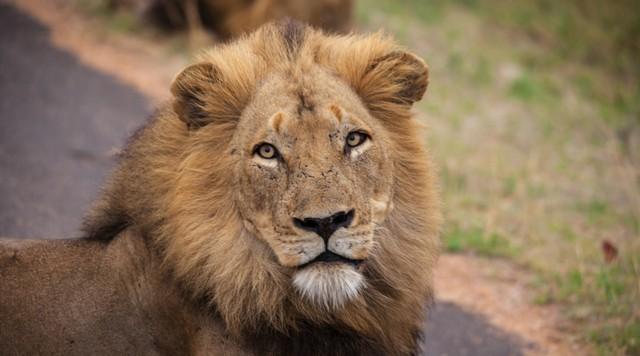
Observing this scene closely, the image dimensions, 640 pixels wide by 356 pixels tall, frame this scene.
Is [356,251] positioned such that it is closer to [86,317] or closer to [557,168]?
[86,317]

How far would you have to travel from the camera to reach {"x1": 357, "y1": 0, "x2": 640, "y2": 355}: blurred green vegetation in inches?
263

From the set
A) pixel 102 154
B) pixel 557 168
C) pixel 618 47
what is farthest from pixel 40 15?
pixel 618 47

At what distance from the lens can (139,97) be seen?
31.3ft

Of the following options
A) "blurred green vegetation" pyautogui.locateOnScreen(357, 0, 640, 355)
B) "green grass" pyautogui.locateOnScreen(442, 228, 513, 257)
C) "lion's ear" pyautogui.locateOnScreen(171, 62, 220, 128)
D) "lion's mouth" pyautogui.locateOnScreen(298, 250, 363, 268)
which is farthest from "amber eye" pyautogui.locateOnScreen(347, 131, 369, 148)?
"green grass" pyautogui.locateOnScreen(442, 228, 513, 257)

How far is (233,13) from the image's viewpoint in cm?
1061

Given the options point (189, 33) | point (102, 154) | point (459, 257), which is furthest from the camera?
point (189, 33)

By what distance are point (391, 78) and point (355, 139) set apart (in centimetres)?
46

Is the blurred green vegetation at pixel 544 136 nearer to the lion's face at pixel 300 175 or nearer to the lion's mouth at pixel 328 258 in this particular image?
the lion's face at pixel 300 175

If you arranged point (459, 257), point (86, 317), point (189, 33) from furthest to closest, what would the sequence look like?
point (189, 33), point (459, 257), point (86, 317)

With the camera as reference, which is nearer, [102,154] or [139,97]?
[102,154]

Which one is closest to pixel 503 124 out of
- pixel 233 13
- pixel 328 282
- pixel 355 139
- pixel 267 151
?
pixel 233 13

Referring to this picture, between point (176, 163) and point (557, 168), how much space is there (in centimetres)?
590

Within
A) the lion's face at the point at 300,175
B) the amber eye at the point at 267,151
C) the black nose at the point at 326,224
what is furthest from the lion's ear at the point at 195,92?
the black nose at the point at 326,224

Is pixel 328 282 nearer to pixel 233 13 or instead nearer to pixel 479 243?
pixel 479 243
